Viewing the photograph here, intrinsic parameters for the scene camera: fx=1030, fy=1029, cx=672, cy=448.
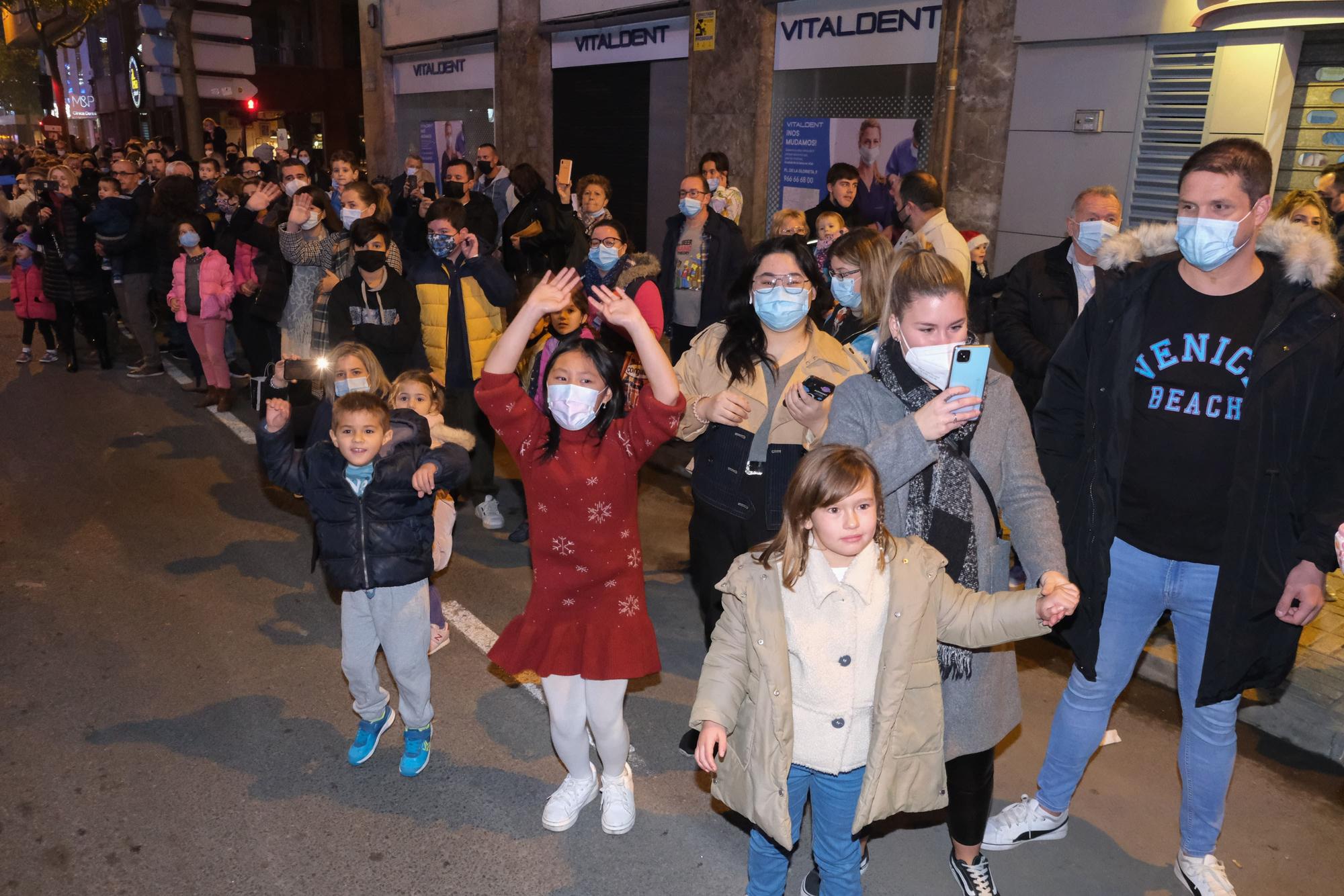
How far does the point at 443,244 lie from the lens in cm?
695

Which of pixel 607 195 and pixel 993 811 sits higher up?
pixel 607 195

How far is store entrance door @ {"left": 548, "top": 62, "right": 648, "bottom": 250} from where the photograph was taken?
15.9 meters

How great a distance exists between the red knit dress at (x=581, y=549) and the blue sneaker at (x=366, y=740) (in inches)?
39.3

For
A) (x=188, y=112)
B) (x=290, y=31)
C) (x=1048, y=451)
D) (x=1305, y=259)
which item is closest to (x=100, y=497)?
(x=1048, y=451)

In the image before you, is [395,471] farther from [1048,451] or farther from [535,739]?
[1048,451]

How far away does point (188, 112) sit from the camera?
26.9 m

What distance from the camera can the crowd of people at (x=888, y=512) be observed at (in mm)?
3023

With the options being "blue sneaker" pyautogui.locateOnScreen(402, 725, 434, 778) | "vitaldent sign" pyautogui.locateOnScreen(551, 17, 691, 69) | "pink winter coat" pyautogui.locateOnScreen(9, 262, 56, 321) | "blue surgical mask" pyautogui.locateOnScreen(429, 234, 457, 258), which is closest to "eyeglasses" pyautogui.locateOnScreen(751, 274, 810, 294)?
"blue sneaker" pyautogui.locateOnScreen(402, 725, 434, 778)

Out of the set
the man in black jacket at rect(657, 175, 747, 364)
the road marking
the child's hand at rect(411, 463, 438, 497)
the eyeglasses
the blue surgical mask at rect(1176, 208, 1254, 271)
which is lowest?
the road marking

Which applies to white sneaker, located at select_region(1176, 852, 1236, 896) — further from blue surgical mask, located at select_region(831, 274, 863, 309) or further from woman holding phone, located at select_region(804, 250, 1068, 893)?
blue surgical mask, located at select_region(831, 274, 863, 309)

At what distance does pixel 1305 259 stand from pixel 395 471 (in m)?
3.37

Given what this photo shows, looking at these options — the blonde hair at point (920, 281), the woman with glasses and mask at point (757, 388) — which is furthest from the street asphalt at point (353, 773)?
the blonde hair at point (920, 281)

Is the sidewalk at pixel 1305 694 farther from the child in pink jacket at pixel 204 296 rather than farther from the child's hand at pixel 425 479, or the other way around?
the child in pink jacket at pixel 204 296

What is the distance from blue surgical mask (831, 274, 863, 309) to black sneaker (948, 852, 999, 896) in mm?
2388
